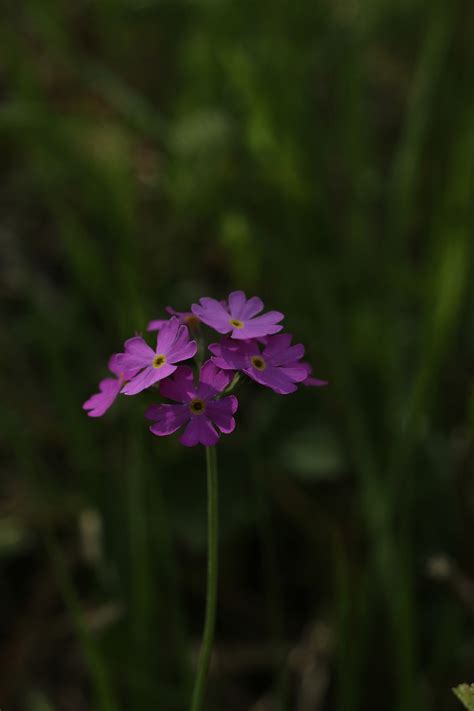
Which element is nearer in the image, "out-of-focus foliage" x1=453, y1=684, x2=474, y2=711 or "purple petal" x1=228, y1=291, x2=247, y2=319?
"out-of-focus foliage" x1=453, y1=684, x2=474, y2=711

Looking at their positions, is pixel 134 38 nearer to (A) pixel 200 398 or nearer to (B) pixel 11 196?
(B) pixel 11 196

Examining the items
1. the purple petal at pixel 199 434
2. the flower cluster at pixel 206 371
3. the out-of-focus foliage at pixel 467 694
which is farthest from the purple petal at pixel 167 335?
the out-of-focus foliage at pixel 467 694

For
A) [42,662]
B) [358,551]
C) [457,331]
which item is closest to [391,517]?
[358,551]

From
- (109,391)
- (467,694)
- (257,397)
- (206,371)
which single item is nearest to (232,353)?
(206,371)

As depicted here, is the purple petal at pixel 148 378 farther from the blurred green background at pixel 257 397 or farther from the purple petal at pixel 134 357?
the blurred green background at pixel 257 397

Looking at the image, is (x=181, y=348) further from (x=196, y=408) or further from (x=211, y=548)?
(x=211, y=548)

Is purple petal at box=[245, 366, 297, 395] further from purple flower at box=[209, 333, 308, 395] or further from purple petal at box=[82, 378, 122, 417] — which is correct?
purple petal at box=[82, 378, 122, 417]

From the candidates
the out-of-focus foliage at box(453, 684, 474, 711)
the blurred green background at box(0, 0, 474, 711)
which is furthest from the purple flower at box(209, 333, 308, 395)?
the blurred green background at box(0, 0, 474, 711)
